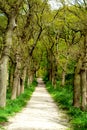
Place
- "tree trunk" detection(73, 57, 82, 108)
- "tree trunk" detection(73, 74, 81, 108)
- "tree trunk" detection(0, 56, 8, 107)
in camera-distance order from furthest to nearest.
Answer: "tree trunk" detection(73, 74, 81, 108) < "tree trunk" detection(73, 57, 82, 108) < "tree trunk" detection(0, 56, 8, 107)

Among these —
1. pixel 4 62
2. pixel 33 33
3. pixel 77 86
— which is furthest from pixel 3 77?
pixel 33 33

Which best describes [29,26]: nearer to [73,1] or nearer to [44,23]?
[44,23]

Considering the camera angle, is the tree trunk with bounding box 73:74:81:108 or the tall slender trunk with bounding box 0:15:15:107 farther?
the tree trunk with bounding box 73:74:81:108

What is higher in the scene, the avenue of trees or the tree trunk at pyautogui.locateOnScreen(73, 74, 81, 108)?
the avenue of trees

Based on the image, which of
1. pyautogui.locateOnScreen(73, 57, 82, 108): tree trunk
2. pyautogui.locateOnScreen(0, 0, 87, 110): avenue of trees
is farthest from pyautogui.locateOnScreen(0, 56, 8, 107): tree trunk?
pyautogui.locateOnScreen(73, 57, 82, 108): tree trunk

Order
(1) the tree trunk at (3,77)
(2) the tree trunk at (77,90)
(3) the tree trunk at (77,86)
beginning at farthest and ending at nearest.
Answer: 1. (2) the tree trunk at (77,90)
2. (3) the tree trunk at (77,86)
3. (1) the tree trunk at (3,77)

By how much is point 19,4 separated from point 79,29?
4.52 m

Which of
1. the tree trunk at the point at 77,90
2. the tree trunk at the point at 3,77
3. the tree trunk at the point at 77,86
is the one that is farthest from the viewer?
the tree trunk at the point at 77,90

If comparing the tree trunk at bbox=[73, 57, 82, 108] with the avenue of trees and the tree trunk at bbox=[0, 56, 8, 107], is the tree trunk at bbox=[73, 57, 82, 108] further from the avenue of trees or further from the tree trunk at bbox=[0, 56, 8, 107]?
the tree trunk at bbox=[0, 56, 8, 107]

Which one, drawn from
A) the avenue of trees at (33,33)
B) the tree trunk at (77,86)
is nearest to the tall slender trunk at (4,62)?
the avenue of trees at (33,33)

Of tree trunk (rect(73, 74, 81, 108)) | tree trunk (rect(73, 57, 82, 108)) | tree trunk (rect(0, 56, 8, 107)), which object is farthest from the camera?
tree trunk (rect(73, 74, 81, 108))

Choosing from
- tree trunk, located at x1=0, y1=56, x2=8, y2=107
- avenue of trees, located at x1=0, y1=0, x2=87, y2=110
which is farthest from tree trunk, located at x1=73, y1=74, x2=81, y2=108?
tree trunk, located at x1=0, y1=56, x2=8, y2=107

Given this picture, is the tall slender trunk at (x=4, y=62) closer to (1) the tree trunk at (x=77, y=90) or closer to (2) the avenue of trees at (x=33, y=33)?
(2) the avenue of trees at (x=33, y=33)

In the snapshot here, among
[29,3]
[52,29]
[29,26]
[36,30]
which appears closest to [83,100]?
[29,3]
